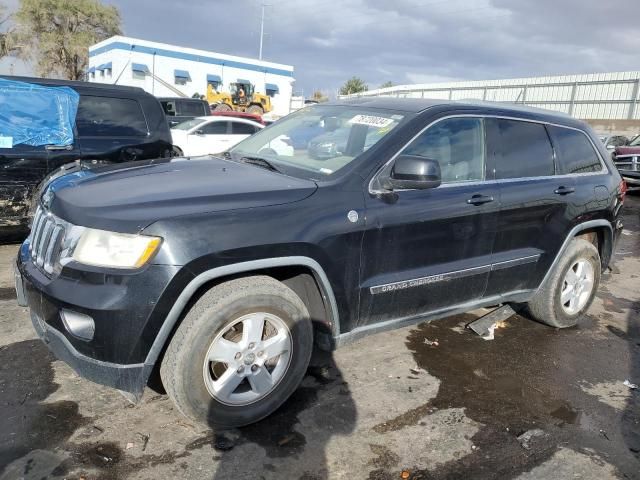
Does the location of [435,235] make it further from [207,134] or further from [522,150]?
[207,134]

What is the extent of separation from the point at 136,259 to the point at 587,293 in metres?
4.02

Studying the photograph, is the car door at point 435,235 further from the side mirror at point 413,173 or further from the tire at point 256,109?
the tire at point 256,109

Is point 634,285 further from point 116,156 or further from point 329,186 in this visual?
point 116,156

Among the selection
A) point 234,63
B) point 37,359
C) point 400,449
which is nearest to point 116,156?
point 37,359

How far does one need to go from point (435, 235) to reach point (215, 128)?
9.73 m

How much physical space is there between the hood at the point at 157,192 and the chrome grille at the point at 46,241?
0.24 feet

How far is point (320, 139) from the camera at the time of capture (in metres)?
3.70

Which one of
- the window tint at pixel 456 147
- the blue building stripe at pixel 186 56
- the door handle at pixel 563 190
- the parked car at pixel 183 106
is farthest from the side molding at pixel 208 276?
the blue building stripe at pixel 186 56

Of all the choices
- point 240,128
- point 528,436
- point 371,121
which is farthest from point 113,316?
point 240,128

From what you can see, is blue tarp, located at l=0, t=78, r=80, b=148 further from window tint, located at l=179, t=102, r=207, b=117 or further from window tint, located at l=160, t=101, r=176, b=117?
window tint, located at l=179, t=102, r=207, b=117

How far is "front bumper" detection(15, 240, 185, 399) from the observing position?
7.97 ft

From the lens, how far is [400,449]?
2820mm

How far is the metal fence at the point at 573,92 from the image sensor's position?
2842 cm

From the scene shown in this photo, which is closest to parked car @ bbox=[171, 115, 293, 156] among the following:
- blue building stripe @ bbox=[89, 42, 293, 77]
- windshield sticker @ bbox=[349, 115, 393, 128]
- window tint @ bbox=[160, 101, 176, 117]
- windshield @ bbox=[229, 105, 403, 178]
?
window tint @ bbox=[160, 101, 176, 117]
